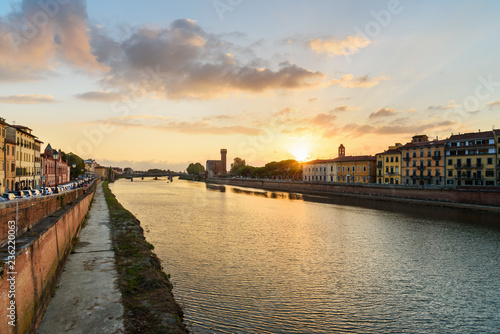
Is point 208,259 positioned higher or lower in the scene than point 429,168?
lower

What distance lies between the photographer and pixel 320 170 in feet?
373

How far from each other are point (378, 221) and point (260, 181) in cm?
10101

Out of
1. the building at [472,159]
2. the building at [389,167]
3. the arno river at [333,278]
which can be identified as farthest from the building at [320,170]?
the arno river at [333,278]

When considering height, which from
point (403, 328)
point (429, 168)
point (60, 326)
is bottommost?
point (403, 328)

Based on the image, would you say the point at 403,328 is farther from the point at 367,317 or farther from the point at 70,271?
the point at 70,271

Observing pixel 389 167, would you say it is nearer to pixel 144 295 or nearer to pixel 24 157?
pixel 144 295

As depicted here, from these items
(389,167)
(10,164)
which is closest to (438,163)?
(389,167)

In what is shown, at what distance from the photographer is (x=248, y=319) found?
517 inches

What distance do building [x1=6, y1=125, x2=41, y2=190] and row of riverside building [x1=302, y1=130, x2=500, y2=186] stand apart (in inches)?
3314

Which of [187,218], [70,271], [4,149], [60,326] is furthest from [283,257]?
[4,149]

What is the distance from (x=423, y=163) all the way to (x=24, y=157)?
291ft

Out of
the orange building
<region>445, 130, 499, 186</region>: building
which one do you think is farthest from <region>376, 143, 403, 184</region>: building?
<region>445, 130, 499, 186</region>: building

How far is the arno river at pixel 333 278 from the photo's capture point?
13.3 metres

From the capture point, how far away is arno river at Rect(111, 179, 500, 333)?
13.3 meters
